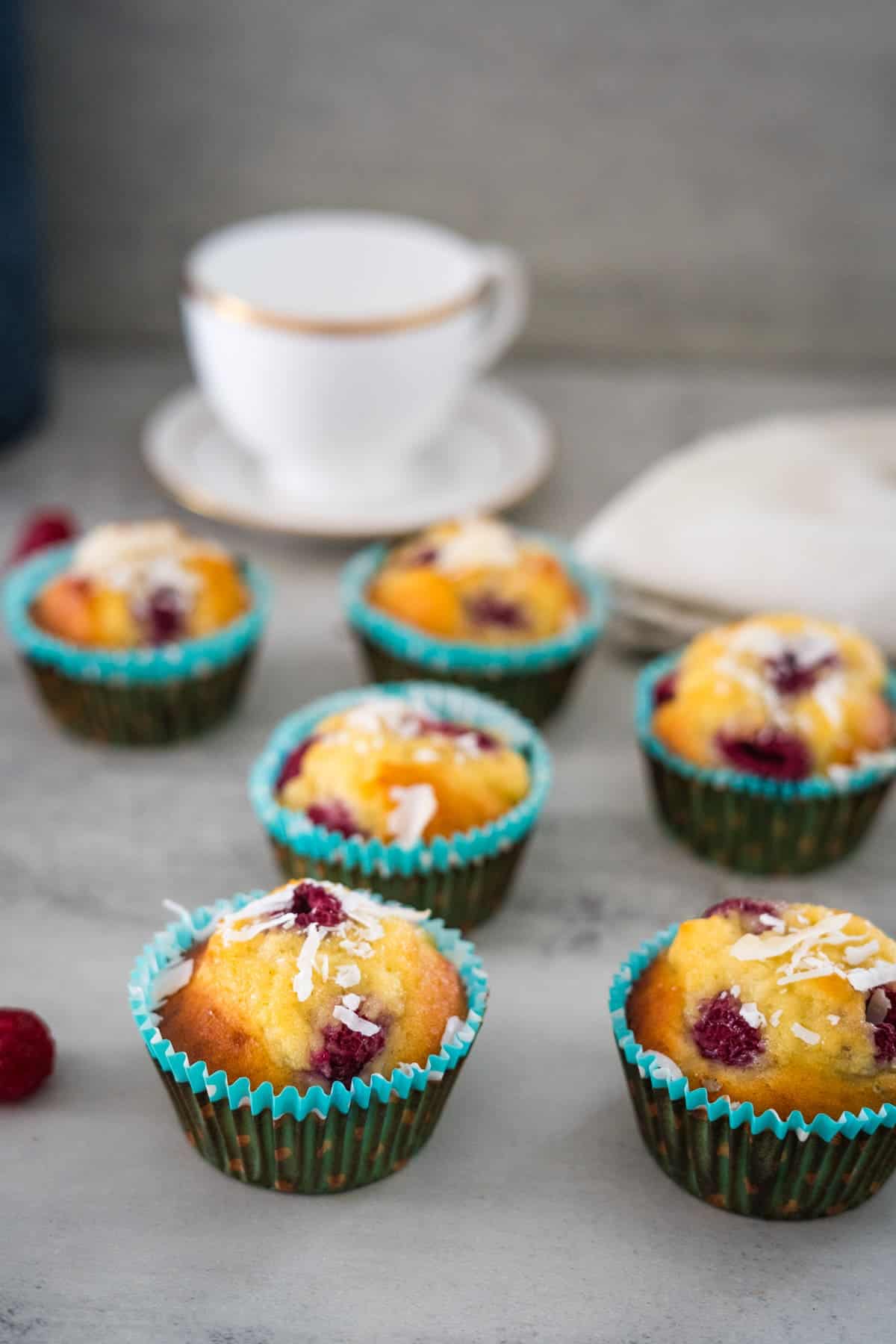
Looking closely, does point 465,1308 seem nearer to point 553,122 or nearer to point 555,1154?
point 555,1154

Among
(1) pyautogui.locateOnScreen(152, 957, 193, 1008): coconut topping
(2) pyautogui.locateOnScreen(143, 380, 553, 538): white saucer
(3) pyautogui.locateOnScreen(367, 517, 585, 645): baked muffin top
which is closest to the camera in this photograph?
(1) pyautogui.locateOnScreen(152, 957, 193, 1008): coconut topping

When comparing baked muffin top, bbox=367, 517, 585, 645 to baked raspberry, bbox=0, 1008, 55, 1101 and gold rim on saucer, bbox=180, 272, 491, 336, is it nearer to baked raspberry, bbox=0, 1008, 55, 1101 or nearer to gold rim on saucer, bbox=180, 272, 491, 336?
gold rim on saucer, bbox=180, 272, 491, 336

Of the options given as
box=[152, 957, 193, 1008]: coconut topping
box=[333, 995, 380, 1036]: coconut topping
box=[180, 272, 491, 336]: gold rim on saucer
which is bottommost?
box=[152, 957, 193, 1008]: coconut topping

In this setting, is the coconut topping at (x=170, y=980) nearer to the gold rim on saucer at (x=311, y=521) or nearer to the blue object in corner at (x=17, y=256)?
the gold rim on saucer at (x=311, y=521)

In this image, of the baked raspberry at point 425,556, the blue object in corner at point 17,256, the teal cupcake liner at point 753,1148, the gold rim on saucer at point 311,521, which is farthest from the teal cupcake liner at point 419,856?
→ the blue object in corner at point 17,256

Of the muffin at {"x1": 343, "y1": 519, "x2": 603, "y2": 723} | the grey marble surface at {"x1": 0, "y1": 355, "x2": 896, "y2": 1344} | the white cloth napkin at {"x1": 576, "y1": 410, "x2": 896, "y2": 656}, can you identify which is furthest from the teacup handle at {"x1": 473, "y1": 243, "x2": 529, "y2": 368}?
the grey marble surface at {"x1": 0, "y1": 355, "x2": 896, "y2": 1344}

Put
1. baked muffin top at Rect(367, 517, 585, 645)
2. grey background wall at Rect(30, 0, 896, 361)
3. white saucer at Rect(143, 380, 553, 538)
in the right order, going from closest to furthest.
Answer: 1. baked muffin top at Rect(367, 517, 585, 645)
2. white saucer at Rect(143, 380, 553, 538)
3. grey background wall at Rect(30, 0, 896, 361)

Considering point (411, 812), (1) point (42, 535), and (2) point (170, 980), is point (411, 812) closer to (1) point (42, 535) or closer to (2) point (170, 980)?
(2) point (170, 980)
